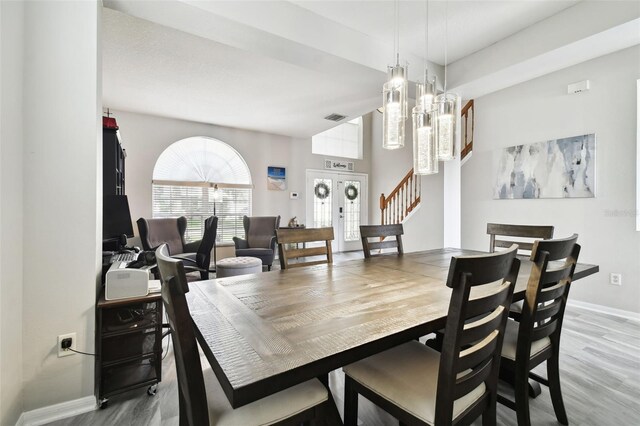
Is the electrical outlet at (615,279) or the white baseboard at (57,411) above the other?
the electrical outlet at (615,279)

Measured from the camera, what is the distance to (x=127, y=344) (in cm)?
173

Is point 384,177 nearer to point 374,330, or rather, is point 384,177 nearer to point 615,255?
point 615,255

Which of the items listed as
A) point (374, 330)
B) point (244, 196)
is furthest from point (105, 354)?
point (244, 196)

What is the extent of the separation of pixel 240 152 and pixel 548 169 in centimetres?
500

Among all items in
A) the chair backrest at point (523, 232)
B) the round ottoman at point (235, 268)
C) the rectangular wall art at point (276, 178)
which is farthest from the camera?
the rectangular wall art at point (276, 178)

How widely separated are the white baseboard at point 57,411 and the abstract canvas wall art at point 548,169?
14.8 feet

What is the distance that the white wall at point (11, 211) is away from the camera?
1.28 meters

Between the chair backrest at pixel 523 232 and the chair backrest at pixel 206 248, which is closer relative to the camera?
the chair backrest at pixel 523 232

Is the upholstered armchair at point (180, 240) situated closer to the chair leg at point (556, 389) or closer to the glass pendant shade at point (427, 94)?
the glass pendant shade at point (427, 94)

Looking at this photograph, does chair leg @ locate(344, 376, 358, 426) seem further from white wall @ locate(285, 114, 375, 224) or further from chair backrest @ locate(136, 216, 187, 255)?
white wall @ locate(285, 114, 375, 224)

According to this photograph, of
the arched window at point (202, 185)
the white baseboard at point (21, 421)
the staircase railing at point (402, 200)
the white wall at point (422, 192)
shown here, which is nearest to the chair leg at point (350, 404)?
the white baseboard at point (21, 421)

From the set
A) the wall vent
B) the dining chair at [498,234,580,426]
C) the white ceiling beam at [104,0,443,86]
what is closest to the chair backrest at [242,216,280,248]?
the wall vent

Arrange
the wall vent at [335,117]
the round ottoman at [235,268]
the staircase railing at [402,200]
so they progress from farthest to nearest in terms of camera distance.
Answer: the staircase railing at [402,200], the wall vent at [335,117], the round ottoman at [235,268]

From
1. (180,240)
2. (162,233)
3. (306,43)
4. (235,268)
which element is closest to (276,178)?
(180,240)
